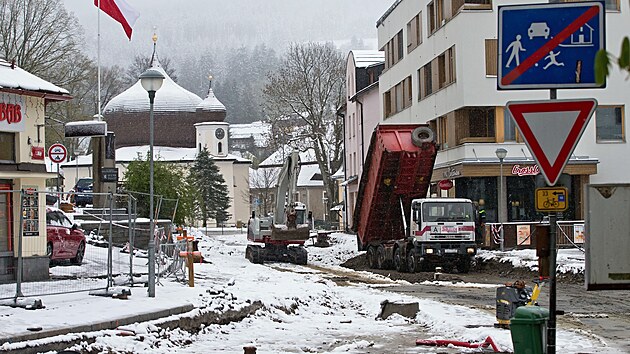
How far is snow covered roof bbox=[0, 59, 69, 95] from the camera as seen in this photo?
20719 mm

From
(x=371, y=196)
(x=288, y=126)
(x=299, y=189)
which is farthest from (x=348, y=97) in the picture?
(x=299, y=189)

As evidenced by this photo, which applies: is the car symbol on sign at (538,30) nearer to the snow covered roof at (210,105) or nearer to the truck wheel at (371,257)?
the truck wheel at (371,257)

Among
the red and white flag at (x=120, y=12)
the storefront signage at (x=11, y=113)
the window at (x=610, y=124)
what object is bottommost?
the storefront signage at (x=11, y=113)

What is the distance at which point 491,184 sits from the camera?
143 ft

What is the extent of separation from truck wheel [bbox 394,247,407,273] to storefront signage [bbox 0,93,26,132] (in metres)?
15.8

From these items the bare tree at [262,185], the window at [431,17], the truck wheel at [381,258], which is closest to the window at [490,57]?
the window at [431,17]

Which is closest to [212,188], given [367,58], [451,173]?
[367,58]

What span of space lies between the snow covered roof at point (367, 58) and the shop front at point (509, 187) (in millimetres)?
25870

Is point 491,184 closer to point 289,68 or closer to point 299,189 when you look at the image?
point 289,68

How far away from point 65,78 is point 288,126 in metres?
16.9

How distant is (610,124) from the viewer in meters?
44.2

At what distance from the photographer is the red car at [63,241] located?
936 inches

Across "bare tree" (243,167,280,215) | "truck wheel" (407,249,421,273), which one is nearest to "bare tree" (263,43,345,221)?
"bare tree" (243,167,280,215)

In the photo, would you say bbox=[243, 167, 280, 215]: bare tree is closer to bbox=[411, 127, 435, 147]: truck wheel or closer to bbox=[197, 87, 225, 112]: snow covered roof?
bbox=[197, 87, 225, 112]: snow covered roof
